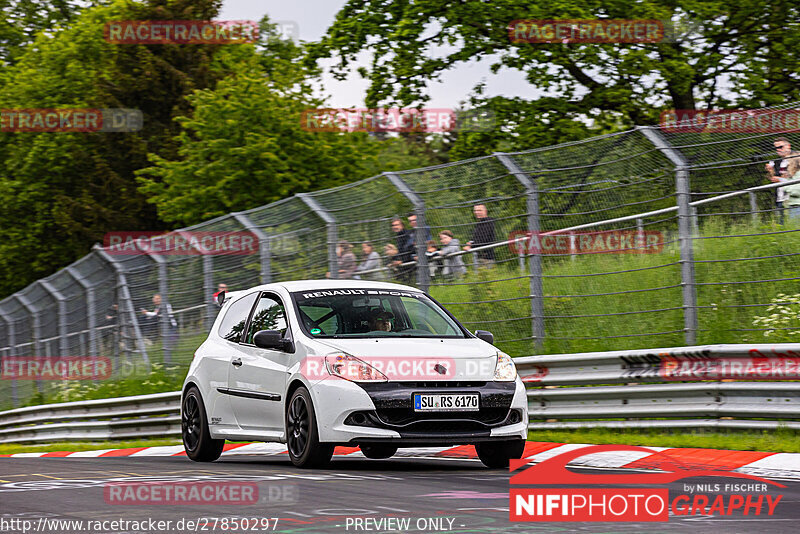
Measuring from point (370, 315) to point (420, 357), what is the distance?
1.13m

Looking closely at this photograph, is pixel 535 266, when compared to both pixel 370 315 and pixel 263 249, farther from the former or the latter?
pixel 263 249

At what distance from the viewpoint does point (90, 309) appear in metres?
22.1

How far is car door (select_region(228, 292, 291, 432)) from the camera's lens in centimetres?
1007

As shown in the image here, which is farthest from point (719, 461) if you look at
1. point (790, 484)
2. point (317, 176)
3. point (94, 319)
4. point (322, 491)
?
point (317, 176)

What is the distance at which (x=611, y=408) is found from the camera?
11180 mm

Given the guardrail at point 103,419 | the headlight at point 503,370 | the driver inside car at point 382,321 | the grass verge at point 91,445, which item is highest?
the driver inside car at point 382,321

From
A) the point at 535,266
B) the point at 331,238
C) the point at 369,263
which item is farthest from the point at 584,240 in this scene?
the point at 331,238

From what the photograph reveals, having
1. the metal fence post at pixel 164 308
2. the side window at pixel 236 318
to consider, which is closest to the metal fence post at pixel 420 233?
the side window at pixel 236 318

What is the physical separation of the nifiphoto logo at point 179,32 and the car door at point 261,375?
124 ft

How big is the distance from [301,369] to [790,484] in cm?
373

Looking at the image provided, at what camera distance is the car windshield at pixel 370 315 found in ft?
33.4

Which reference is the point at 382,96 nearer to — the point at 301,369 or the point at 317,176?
the point at 317,176

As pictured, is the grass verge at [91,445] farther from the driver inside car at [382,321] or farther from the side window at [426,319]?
the driver inside car at [382,321]

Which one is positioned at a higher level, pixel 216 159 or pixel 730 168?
pixel 216 159
